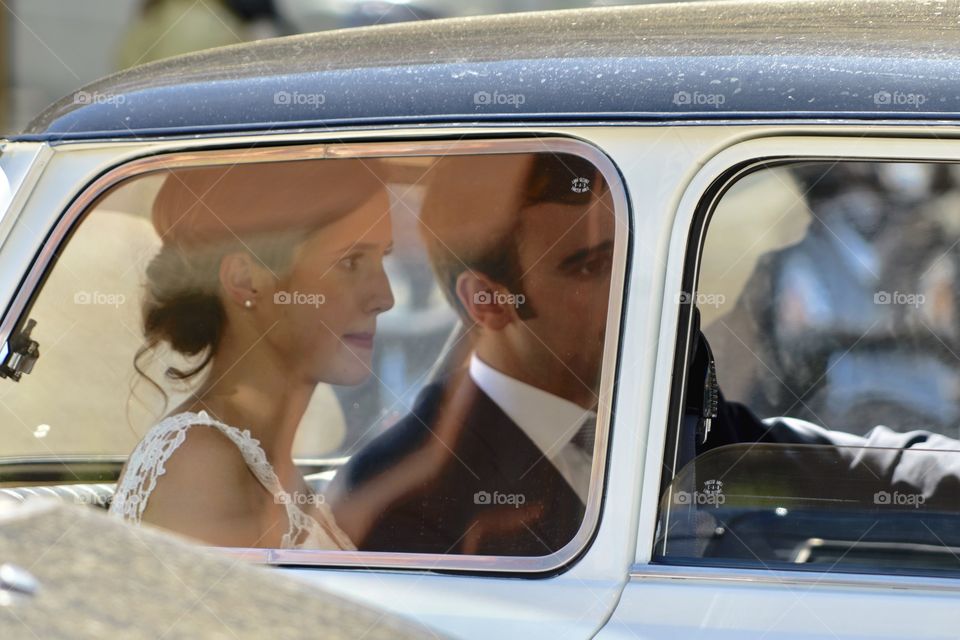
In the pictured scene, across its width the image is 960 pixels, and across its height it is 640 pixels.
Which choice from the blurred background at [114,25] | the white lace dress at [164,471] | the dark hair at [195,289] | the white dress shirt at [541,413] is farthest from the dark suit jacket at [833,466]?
the blurred background at [114,25]

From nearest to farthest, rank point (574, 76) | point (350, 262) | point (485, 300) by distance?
point (574, 76) → point (350, 262) → point (485, 300)

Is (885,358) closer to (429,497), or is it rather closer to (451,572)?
(429,497)

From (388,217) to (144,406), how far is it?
672 millimetres

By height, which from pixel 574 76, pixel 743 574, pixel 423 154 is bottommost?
pixel 743 574

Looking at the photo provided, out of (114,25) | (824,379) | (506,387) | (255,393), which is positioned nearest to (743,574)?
(506,387)

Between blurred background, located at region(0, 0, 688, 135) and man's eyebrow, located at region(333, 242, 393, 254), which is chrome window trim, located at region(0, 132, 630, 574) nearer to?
man's eyebrow, located at region(333, 242, 393, 254)

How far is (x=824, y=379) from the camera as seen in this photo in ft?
9.00

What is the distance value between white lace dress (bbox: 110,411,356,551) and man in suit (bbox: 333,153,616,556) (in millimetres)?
50

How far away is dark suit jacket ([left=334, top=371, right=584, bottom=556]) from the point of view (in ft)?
5.29

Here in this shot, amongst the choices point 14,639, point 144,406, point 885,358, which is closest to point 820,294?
point 885,358

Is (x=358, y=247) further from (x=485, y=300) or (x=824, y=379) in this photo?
(x=824, y=379)

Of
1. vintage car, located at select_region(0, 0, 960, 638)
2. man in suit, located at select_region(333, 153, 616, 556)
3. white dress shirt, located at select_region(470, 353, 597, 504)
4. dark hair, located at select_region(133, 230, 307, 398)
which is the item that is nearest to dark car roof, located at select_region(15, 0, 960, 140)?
vintage car, located at select_region(0, 0, 960, 638)

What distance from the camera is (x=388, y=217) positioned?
2174 mm

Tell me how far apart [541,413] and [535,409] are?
0.05 feet
